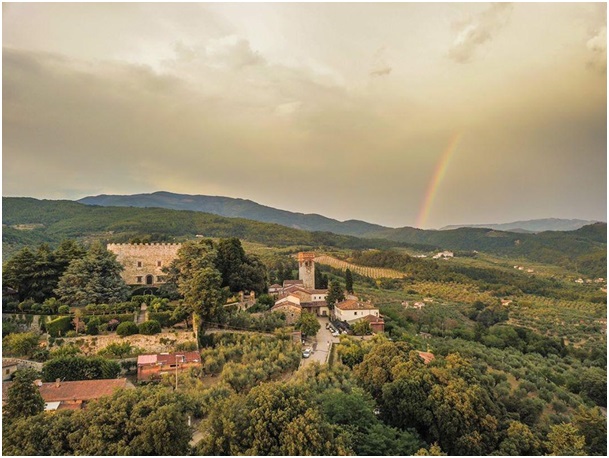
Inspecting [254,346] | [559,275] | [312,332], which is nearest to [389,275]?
[559,275]

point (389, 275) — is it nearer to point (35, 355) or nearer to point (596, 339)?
point (596, 339)

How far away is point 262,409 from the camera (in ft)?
35.4

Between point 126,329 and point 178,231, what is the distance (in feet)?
204

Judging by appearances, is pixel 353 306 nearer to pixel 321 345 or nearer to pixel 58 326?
pixel 321 345

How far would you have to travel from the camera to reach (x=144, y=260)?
81.6 feet

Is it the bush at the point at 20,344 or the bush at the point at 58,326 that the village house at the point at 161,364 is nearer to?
Result: the bush at the point at 58,326

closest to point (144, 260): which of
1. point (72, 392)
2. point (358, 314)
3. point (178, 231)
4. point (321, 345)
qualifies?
point (72, 392)

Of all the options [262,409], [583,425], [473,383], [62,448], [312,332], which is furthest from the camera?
[312,332]

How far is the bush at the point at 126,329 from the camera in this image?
56.7 ft

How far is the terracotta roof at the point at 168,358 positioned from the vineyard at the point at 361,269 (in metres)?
45.1

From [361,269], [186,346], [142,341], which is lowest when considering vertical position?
[361,269]

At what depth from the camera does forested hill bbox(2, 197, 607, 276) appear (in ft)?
221

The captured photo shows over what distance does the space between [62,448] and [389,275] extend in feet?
181

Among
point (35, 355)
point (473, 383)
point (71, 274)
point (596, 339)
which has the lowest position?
point (596, 339)
